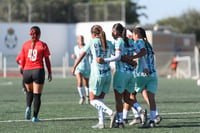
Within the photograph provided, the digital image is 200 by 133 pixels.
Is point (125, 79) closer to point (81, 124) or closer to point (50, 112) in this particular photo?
point (81, 124)

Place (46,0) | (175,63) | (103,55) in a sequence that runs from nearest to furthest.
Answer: (103,55), (175,63), (46,0)

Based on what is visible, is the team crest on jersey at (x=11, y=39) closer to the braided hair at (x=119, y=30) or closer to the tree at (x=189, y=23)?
the braided hair at (x=119, y=30)

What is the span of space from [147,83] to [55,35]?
48.5m

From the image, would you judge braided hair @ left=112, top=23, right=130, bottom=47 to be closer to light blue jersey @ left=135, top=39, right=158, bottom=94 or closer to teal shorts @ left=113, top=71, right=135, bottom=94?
light blue jersey @ left=135, top=39, right=158, bottom=94

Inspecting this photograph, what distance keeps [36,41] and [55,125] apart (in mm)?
2077

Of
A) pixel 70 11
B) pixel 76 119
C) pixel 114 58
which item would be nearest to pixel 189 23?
pixel 70 11

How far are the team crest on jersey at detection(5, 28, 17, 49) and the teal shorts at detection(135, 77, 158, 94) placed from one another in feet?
146

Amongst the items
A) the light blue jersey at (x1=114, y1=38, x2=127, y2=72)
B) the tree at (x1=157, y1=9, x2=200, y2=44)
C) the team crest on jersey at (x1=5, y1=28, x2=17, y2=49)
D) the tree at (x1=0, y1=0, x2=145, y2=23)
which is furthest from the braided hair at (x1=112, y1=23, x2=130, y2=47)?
the tree at (x1=157, y1=9, x2=200, y2=44)

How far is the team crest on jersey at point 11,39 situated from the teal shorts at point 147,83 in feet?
146

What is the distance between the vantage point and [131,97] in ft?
41.0

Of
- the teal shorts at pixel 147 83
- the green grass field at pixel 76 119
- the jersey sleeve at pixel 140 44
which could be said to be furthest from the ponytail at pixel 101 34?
the green grass field at pixel 76 119

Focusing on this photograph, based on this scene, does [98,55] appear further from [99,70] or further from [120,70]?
[120,70]

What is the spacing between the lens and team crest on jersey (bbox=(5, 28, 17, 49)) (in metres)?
55.8

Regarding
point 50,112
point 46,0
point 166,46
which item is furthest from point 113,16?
point 50,112
